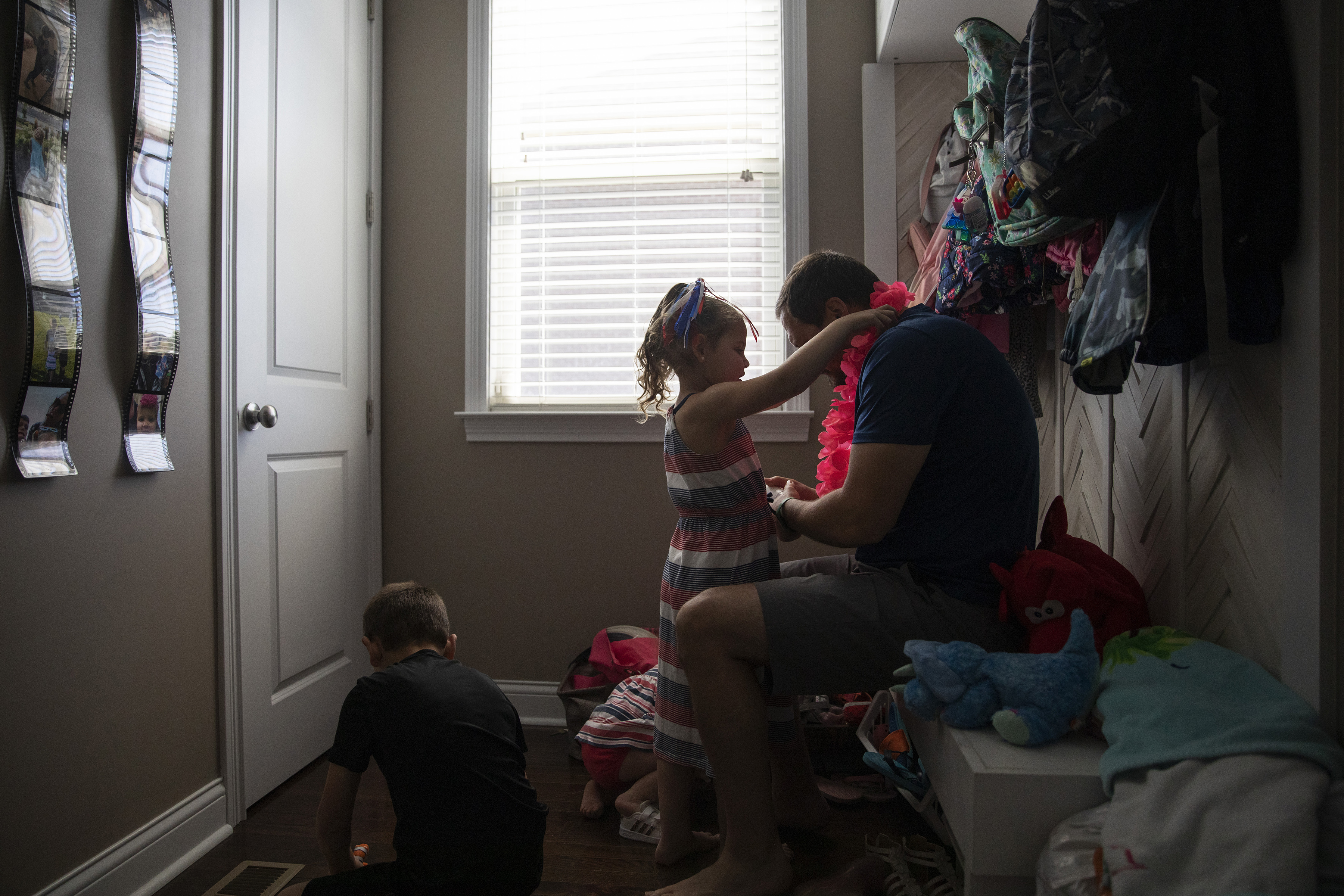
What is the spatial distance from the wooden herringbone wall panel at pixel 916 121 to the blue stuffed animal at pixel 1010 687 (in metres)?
1.54

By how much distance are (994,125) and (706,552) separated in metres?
A: 1.12

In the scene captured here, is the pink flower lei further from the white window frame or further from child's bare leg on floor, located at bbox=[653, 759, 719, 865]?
child's bare leg on floor, located at bbox=[653, 759, 719, 865]

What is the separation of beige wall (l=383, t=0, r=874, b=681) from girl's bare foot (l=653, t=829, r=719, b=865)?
98 centimetres

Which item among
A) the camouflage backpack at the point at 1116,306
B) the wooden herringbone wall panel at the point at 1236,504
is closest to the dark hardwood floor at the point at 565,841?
the wooden herringbone wall panel at the point at 1236,504

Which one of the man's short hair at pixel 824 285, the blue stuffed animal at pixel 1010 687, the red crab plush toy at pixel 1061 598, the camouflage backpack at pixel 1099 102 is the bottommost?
the blue stuffed animal at pixel 1010 687

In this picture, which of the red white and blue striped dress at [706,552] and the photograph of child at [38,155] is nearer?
the photograph of child at [38,155]

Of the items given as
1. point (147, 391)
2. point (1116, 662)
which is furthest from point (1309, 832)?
point (147, 391)

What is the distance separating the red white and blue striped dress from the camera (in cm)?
164

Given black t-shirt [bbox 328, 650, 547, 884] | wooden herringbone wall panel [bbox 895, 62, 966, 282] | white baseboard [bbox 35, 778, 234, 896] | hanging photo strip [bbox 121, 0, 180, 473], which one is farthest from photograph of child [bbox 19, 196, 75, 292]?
wooden herringbone wall panel [bbox 895, 62, 966, 282]

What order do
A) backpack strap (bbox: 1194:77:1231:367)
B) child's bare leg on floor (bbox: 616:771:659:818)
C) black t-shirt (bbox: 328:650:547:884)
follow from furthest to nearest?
child's bare leg on floor (bbox: 616:771:659:818), black t-shirt (bbox: 328:650:547:884), backpack strap (bbox: 1194:77:1231:367)

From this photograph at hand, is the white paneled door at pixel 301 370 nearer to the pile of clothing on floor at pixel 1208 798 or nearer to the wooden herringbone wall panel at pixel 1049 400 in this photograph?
the pile of clothing on floor at pixel 1208 798

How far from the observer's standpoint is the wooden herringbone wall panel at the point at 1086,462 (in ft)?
5.68

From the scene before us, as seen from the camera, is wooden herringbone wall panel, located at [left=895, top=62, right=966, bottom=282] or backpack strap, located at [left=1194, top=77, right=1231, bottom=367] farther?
wooden herringbone wall panel, located at [left=895, top=62, right=966, bottom=282]

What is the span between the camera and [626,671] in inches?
89.3
